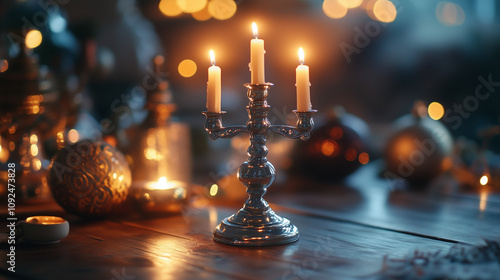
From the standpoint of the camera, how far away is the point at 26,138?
4.55 feet

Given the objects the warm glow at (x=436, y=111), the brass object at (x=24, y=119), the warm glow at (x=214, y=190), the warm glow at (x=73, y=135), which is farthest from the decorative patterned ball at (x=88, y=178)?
the warm glow at (x=436, y=111)

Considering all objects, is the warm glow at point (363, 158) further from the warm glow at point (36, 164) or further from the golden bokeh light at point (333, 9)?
the golden bokeh light at point (333, 9)

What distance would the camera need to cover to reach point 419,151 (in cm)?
157

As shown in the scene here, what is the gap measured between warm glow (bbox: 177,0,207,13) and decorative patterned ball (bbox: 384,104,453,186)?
1367 mm

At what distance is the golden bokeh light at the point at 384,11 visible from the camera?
234 cm

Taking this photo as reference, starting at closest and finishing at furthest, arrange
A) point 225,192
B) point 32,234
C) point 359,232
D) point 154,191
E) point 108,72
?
point 32,234 → point 359,232 → point 154,191 → point 225,192 → point 108,72

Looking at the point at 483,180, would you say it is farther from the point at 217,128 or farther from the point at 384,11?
the point at 384,11

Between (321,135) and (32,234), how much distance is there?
0.89 meters

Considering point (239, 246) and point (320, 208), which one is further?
point (320, 208)

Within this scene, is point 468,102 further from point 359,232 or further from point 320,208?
point 359,232

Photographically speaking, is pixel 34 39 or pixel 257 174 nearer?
pixel 257 174

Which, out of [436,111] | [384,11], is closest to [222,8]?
[384,11]

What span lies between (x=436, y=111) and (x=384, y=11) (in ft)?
1.73

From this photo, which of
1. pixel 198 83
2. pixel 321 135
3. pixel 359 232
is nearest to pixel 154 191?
pixel 359 232
